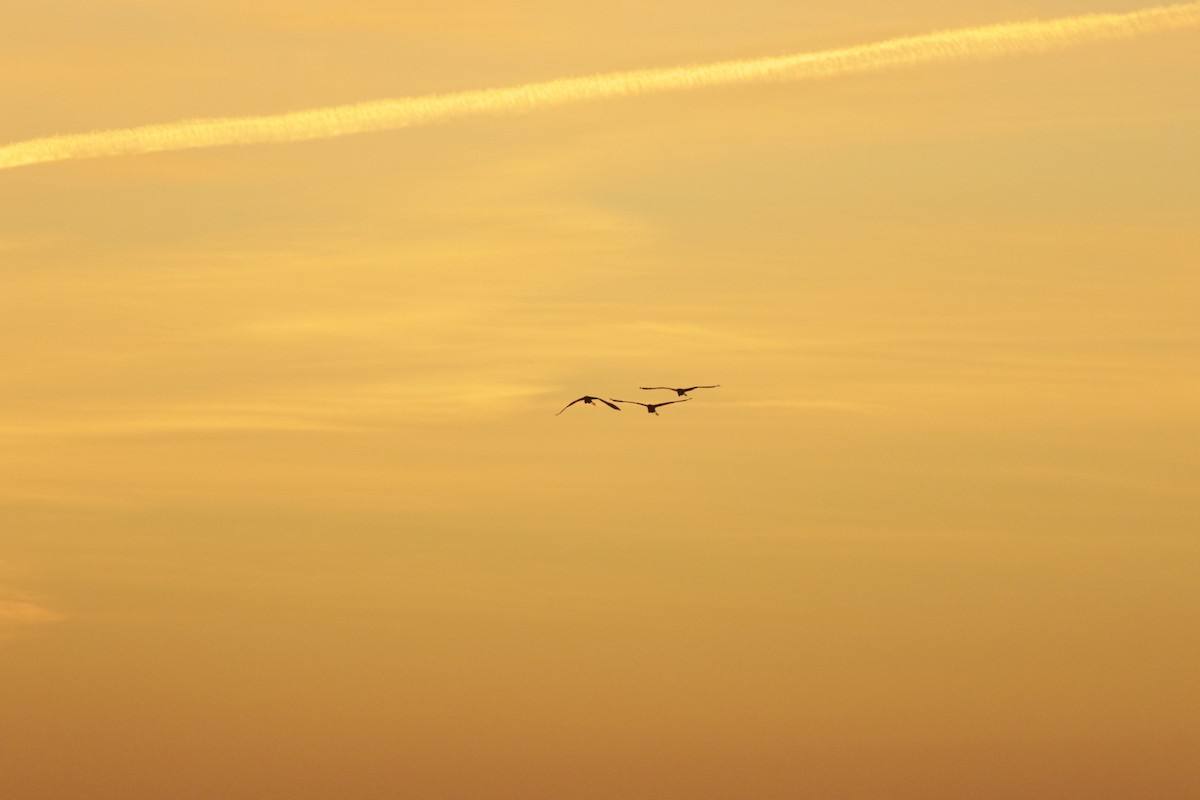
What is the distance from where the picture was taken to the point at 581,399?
383 feet

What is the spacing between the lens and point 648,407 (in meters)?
121

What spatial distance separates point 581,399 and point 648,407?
717 centimetres
